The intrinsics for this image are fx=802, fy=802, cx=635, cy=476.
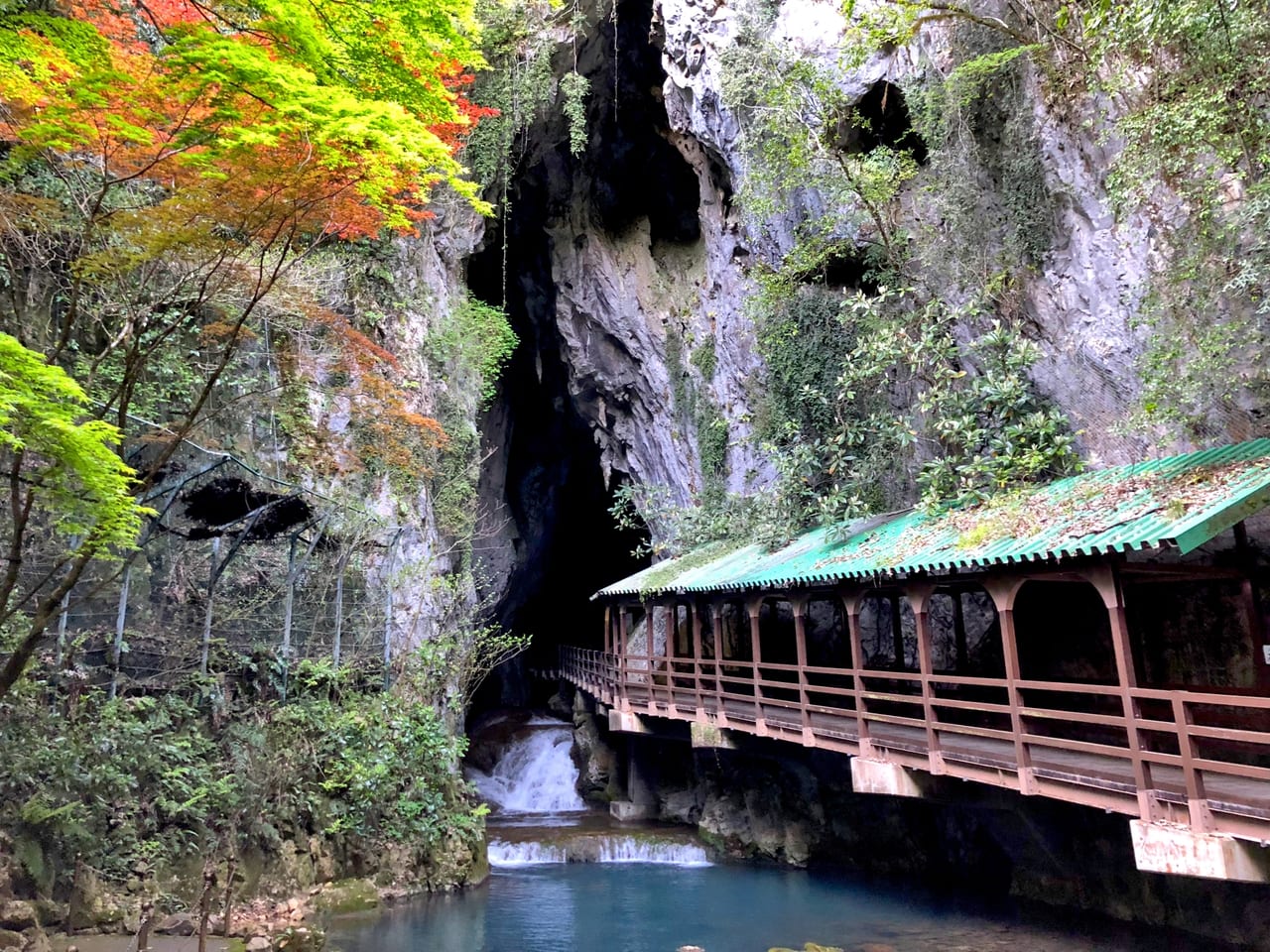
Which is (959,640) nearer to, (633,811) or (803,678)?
(803,678)

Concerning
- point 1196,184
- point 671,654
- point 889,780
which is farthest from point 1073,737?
point 671,654

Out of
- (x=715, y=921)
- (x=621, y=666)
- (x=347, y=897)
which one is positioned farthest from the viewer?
(x=621, y=666)

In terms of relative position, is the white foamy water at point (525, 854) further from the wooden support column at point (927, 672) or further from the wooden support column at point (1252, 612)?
the wooden support column at point (1252, 612)

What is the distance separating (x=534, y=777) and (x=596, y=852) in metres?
6.13

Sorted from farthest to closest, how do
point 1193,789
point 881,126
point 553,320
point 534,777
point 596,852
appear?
point 553,320
point 534,777
point 881,126
point 596,852
point 1193,789

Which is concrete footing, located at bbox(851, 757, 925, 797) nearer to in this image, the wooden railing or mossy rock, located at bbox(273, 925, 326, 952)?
the wooden railing

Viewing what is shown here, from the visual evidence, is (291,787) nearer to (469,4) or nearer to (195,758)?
(195,758)

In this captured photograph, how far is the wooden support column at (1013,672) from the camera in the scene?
290 inches

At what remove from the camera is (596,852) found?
1459cm

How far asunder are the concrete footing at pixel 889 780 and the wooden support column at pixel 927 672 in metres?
0.42

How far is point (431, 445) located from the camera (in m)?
15.9

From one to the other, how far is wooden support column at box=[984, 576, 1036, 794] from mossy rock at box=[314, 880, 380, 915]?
8.20 meters

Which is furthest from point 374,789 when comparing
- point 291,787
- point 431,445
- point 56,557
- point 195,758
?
point 431,445

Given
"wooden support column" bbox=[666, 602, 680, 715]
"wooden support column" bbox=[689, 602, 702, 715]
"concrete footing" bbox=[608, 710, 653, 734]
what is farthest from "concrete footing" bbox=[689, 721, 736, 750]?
"concrete footing" bbox=[608, 710, 653, 734]
